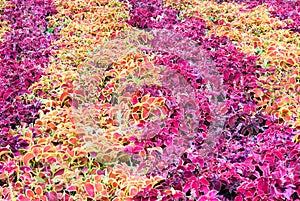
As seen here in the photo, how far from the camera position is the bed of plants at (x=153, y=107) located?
2.52 m

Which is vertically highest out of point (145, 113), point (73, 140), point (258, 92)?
point (258, 92)

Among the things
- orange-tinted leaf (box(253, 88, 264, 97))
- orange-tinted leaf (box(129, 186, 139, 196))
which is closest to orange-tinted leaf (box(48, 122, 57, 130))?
orange-tinted leaf (box(129, 186, 139, 196))

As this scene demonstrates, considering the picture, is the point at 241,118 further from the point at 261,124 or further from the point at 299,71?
the point at 299,71

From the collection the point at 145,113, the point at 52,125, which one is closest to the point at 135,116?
the point at 145,113

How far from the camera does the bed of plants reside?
8.27 feet

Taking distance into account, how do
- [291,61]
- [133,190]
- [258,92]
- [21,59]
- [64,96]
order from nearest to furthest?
1. [133,190]
2. [258,92]
3. [64,96]
4. [291,61]
5. [21,59]

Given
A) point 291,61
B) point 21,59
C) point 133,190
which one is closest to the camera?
point 133,190

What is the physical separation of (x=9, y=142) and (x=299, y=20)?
3.12 metres

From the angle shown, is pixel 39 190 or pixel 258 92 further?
pixel 258 92

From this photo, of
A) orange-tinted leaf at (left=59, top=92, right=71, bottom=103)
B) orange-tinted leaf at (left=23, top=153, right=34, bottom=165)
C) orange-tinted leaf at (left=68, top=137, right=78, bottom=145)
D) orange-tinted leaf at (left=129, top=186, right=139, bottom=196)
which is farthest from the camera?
orange-tinted leaf at (left=59, top=92, right=71, bottom=103)

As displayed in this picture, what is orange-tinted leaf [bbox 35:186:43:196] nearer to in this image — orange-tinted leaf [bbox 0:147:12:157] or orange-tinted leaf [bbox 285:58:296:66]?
orange-tinted leaf [bbox 0:147:12:157]

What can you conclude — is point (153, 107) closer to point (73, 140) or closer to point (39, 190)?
point (73, 140)

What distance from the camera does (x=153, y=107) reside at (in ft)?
10.2

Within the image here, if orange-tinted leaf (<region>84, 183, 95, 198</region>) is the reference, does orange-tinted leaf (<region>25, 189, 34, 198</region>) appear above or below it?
below
